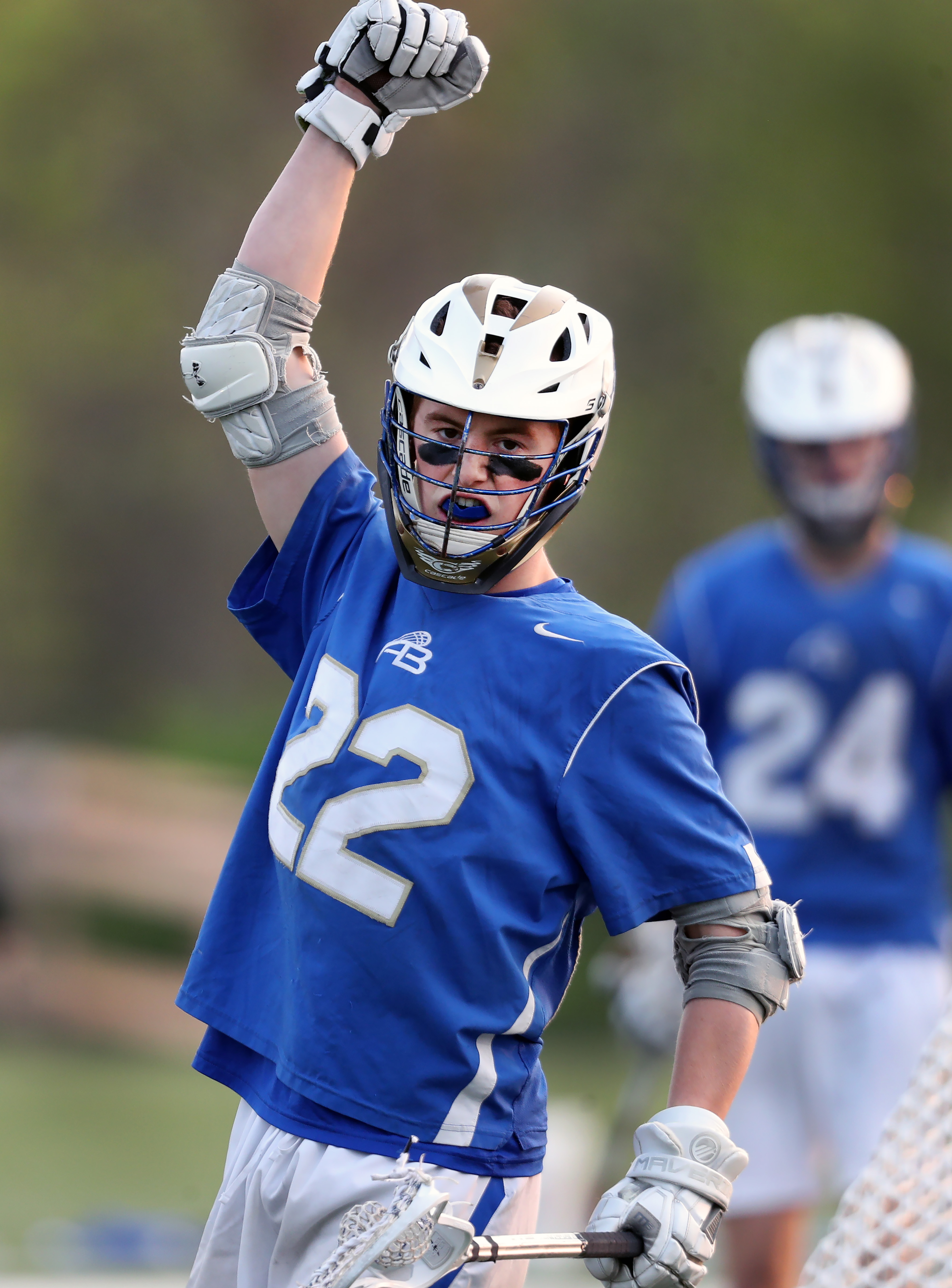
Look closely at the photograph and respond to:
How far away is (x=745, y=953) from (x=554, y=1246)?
0.47 m

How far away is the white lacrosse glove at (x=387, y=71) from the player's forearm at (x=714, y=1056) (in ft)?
4.66

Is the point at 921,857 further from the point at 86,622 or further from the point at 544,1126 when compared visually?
the point at 86,622

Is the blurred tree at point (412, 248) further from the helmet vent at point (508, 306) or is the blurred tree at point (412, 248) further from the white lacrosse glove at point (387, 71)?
the helmet vent at point (508, 306)

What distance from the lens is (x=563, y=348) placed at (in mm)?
2588

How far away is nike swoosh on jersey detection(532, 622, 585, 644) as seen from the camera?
244 cm

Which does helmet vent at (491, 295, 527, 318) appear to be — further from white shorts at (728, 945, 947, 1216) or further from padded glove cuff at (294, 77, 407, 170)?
white shorts at (728, 945, 947, 1216)

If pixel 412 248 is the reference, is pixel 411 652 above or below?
below

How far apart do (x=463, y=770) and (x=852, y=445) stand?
3.19 meters

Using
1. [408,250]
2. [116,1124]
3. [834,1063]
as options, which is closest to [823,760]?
[834,1063]

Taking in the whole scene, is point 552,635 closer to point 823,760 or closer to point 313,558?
point 313,558

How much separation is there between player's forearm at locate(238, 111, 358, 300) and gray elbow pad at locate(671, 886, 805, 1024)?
3.80 feet

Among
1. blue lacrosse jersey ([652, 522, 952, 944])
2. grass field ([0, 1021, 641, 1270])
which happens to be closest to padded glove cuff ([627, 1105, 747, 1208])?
blue lacrosse jersey ([652, 522, 952, 944])

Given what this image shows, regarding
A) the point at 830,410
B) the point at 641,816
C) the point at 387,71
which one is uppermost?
the point at 387,71

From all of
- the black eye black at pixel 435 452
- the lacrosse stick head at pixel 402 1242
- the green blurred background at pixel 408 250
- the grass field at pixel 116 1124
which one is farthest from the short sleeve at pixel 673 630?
the green blurred background at pixel 408 250
